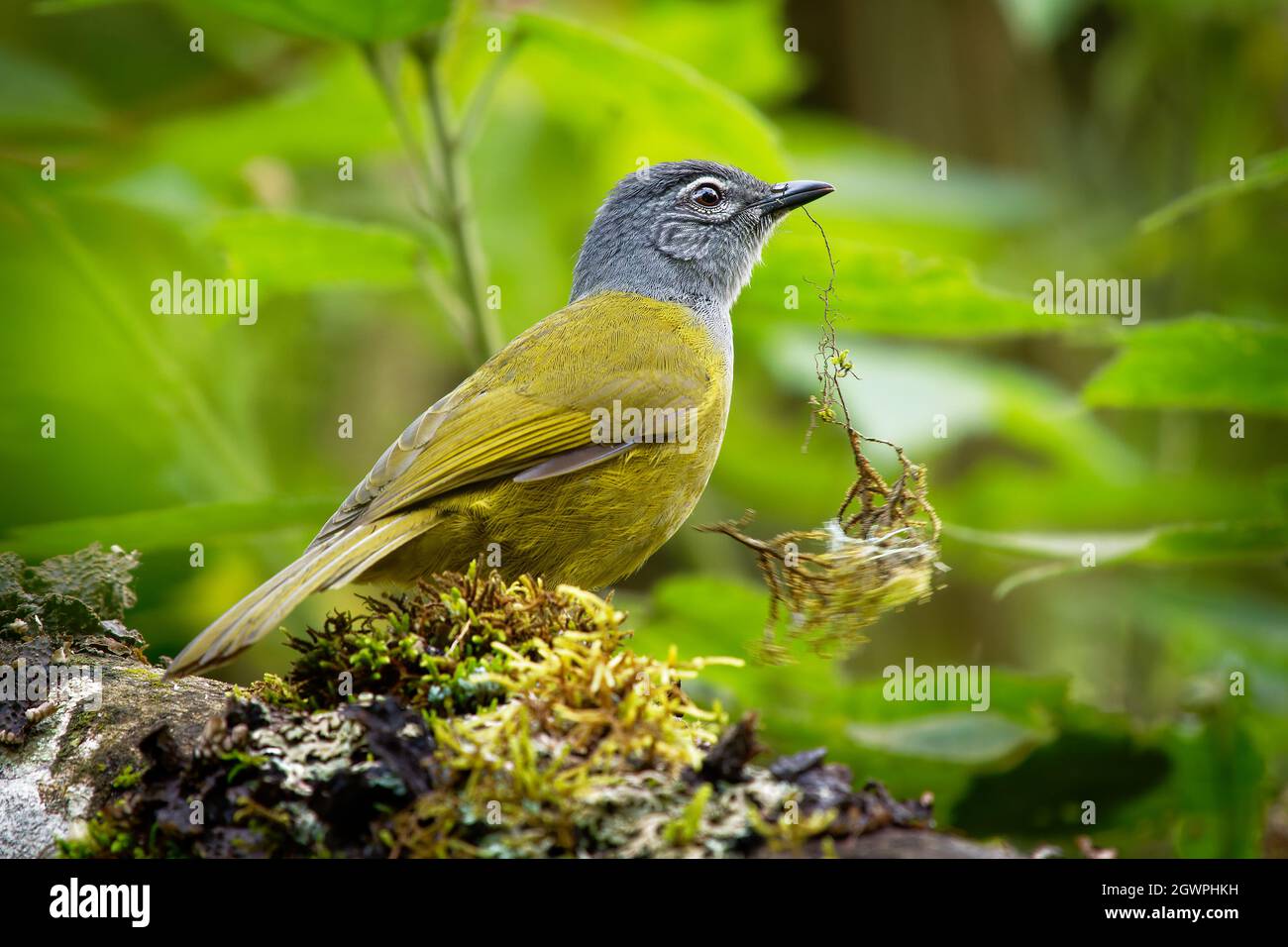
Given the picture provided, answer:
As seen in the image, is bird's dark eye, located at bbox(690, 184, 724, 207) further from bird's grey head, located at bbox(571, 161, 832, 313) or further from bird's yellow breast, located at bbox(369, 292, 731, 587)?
bird's yellow breast, located at bbox(369, 292, 731, 587)

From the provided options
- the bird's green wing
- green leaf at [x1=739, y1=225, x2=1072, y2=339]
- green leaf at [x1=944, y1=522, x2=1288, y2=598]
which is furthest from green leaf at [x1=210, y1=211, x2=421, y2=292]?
green leaf at [x1=944, y1=522, x2=1288, y2=598]

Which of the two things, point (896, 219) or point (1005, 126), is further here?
point (1005, 126)

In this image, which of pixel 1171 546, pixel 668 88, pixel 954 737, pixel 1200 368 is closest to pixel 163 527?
pixel 668 88

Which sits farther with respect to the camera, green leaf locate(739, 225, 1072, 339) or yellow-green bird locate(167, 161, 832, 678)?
green leaf locate(739, 225, 1072, 339)
